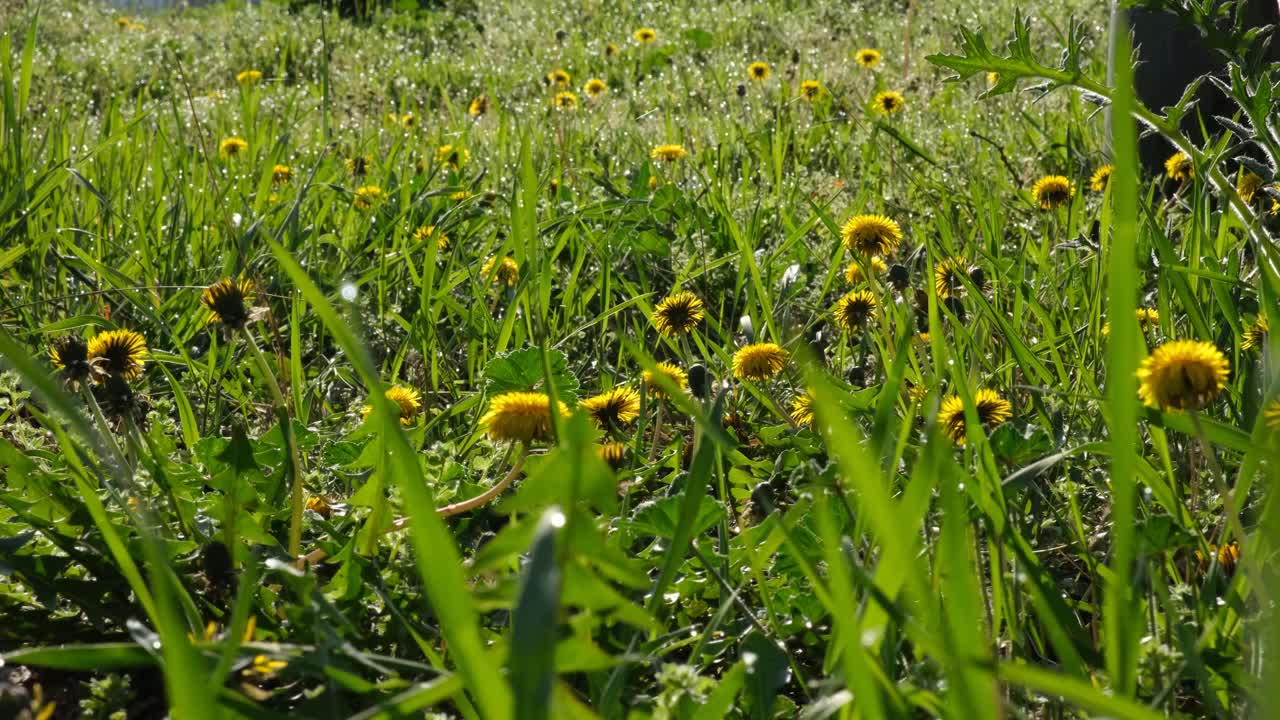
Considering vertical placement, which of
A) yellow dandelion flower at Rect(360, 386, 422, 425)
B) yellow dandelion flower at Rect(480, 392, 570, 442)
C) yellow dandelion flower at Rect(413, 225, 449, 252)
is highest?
yellow dandelion flower at Rect(413, 225, 449, 252)

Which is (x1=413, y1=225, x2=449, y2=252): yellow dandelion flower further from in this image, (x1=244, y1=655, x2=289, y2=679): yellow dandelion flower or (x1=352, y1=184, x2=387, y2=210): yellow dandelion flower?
(x1=244, y1=655, x2=289, y2=679): yellow dandelion flower

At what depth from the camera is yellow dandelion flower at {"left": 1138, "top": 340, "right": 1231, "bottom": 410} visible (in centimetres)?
93

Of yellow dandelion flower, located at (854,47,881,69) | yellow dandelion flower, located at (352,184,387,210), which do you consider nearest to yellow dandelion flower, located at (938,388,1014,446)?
yellow dandelion flower, located at (352,184,387,210)

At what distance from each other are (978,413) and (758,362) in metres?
0.39

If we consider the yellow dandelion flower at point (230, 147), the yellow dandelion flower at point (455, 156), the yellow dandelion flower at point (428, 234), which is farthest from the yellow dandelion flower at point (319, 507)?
the yellow dandelion flower at point (230, 147)

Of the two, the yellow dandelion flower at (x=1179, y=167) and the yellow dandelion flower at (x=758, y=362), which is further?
the yellow dandelion flower at (x=1179, y=167)

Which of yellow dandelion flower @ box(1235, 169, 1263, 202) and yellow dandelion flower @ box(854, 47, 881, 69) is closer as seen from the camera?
yellow dandelion flower @ box(1235, 169, 1263, 202)

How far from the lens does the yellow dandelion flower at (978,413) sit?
1.30 meters

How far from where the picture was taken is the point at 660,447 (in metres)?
1.84

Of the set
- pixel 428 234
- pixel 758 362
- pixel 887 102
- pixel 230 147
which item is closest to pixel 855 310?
pixel 758 362

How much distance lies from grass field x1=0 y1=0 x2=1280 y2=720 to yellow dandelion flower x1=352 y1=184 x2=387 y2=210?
0.02 meters

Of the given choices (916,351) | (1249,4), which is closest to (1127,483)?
(916,351)

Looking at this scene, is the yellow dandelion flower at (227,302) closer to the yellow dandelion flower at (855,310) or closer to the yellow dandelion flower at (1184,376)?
the yellow dandelion flower at (855,310)

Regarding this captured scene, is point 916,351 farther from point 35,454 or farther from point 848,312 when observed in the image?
point 35,454
